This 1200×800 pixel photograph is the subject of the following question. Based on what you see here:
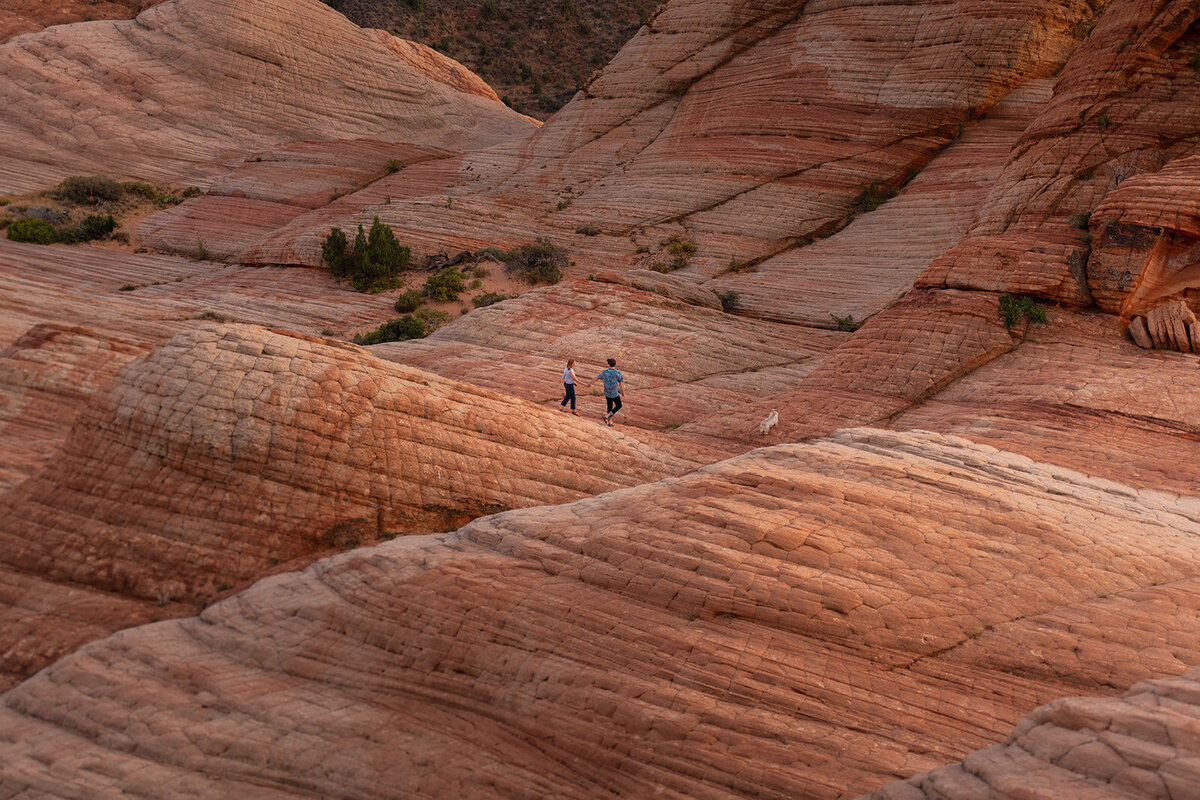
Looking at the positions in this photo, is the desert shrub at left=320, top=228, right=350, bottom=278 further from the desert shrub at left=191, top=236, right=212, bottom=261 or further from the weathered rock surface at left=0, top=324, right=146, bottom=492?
the weathered rock surface at left=0, top=324, right=146, bottom=492

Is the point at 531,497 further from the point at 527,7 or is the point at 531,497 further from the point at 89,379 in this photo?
the point at 527,7

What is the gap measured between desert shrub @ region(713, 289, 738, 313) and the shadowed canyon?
0.48 feet

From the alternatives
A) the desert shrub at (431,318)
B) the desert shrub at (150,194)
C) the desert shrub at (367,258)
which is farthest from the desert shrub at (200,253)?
the desert shrub at (431,318)

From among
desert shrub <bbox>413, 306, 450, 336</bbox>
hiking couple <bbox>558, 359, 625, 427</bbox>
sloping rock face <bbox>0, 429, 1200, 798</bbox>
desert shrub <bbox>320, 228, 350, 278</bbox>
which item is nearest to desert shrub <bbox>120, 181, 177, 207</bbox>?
desert shrub <bbox>320, 228, 350, 278</bbox>

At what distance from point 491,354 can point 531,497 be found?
350 inches

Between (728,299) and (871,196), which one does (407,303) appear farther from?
(871,196)

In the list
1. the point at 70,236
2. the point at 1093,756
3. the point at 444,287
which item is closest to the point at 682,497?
the point at 1093,756

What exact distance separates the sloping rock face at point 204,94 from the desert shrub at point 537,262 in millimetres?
15783

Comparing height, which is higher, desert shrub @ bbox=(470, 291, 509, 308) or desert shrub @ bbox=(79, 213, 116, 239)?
desert shrub @ bbox=(79, 213, 116, 239)

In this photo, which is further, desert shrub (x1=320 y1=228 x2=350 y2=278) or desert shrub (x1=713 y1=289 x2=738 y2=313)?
desert shrub (x1=320 y1=228 x2=350 y2=278)

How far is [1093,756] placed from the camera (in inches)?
191

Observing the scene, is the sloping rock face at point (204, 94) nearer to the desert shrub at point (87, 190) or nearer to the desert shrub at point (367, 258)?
the desert shrub at point (87, 190)

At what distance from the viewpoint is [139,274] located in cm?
2820

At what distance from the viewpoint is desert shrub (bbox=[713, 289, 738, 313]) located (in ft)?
81.6
